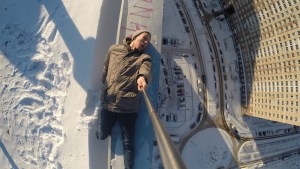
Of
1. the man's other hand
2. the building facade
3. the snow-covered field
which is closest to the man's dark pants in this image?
the snow-covered field

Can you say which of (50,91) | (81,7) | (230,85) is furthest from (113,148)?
(230,85)

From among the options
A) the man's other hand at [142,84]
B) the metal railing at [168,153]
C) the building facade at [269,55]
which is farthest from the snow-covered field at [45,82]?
the building facade at [269,55]

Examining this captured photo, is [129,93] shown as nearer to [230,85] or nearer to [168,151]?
[168,151]

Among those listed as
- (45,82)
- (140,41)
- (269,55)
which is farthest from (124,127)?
(269,55)

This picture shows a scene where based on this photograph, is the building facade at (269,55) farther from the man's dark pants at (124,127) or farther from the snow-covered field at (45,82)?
the snow-covered field at (45,82)

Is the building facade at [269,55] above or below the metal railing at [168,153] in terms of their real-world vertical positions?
above

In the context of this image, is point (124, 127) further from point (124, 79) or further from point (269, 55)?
point (269, 55)
